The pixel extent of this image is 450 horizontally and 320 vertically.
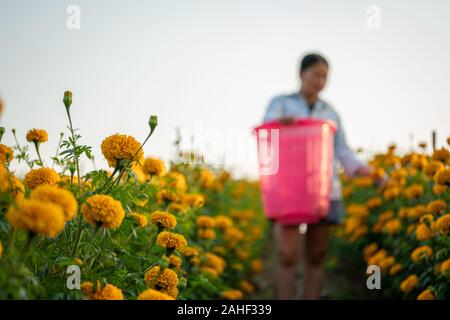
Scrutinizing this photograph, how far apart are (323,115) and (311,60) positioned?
1.36 ft

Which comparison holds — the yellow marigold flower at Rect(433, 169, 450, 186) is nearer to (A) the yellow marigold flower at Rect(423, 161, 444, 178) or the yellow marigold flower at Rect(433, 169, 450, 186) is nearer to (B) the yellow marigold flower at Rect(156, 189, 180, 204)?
(A) the yellow marigold flower at Rect(423, 161, 444, 178)

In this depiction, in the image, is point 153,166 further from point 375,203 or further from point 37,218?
point 375,203

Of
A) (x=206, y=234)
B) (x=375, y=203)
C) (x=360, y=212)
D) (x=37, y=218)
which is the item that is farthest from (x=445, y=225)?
(x=360, y=212)

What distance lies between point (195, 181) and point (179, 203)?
54.1 inches

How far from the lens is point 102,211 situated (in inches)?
50.9

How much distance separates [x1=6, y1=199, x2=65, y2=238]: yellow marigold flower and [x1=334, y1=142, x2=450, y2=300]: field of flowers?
158cm

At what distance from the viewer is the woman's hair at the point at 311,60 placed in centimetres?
350

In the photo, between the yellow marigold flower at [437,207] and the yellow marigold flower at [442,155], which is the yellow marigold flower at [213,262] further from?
the yellow marigold flower at [442,155]

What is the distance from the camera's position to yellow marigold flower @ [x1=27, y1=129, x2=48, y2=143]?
203 centimetres

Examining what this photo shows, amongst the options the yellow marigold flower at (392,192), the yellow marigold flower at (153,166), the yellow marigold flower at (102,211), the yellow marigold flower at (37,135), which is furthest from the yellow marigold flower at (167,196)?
the yellow marigold flower at (392,192)

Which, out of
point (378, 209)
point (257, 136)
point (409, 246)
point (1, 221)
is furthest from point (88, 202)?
point (378, 209)

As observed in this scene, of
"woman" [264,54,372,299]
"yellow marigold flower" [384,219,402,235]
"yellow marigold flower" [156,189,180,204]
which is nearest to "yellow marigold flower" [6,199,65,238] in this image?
"yellow marigold flower" [156,189,180,204]
